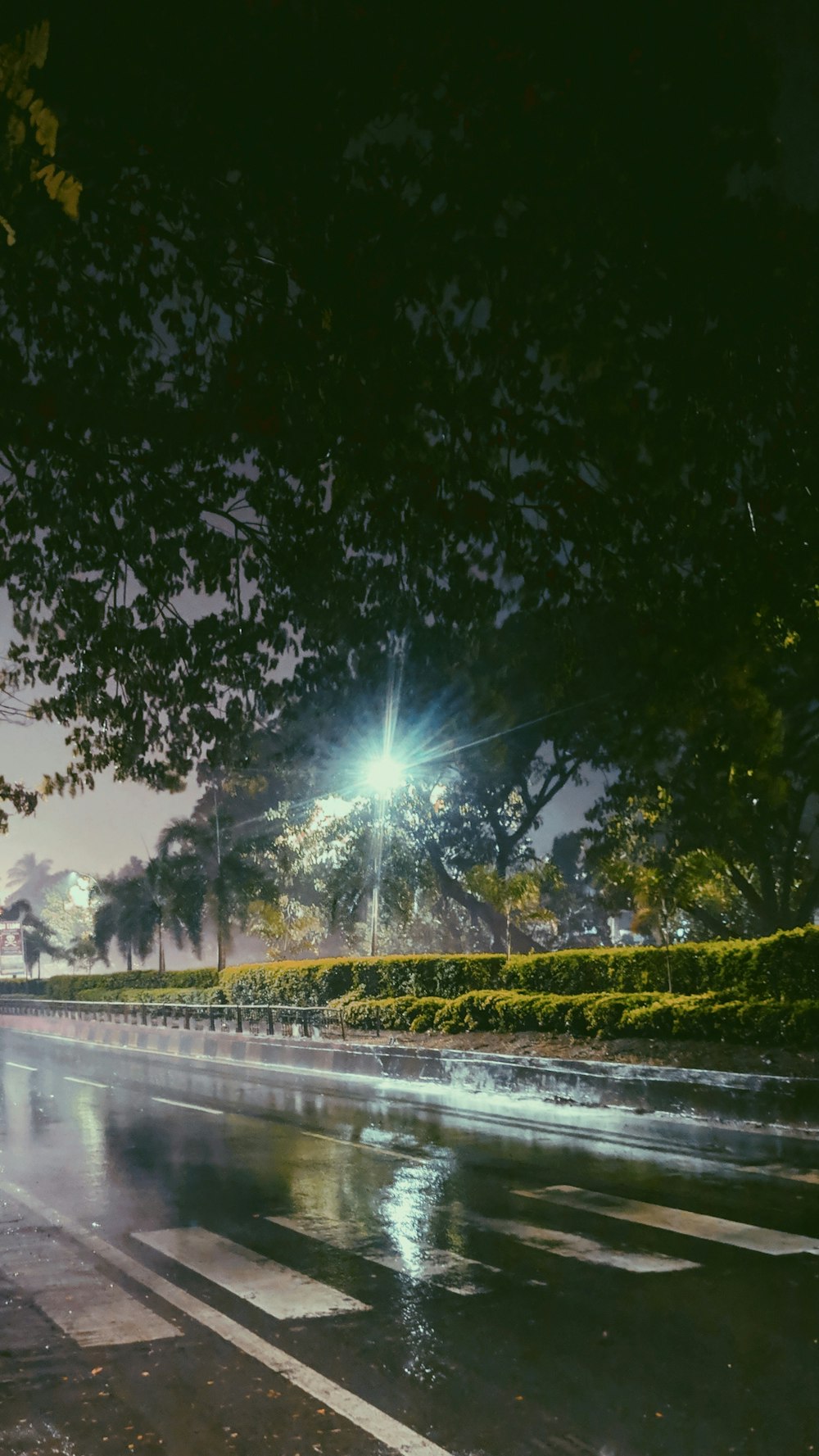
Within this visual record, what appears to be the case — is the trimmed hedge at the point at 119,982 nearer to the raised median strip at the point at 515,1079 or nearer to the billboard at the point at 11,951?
the billboard at the point at 11,951

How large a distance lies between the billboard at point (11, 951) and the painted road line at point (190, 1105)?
84020 mm

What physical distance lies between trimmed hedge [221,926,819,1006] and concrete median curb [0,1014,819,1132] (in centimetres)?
248

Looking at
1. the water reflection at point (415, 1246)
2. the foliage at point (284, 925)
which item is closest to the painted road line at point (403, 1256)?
the water reflection at point (415, 1246)

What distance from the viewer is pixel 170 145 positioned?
8.70 meters

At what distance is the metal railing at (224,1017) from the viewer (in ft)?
96.1

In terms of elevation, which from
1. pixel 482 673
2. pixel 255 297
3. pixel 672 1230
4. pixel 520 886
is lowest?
pixel 672 1230

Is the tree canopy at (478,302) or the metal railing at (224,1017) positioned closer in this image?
the tree canopy at (478,302)

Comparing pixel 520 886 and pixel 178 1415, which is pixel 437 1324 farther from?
pixel 520 886

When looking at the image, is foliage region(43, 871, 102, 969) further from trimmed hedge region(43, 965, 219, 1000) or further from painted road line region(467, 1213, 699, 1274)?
painted road line region(467, 1213, 699, 1274)

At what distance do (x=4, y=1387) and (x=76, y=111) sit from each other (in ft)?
23.8

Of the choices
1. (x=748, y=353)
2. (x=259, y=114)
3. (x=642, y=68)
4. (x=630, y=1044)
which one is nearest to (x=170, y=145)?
(x=259, y=114)

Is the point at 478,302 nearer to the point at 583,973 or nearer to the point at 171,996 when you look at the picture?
the point at 583,973

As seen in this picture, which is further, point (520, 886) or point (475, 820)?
point (475, 820)

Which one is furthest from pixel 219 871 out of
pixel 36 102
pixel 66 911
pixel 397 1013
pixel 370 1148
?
pixel 66 911
